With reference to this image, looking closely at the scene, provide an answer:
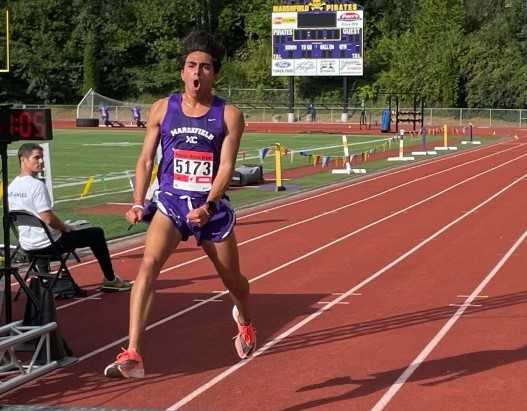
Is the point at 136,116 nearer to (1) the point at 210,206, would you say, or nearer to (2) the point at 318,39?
(2) the point at 318,39

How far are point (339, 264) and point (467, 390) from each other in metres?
5.34

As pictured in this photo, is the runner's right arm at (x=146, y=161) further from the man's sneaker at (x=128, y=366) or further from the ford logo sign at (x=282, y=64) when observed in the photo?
the ford logo sign at (x=282, y=64)

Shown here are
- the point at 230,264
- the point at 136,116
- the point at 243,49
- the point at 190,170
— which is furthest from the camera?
the point at 243,49

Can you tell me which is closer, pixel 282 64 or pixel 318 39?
pixel 318 39

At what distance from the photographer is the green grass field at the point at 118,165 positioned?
1853cm

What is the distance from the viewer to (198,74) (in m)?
5.95

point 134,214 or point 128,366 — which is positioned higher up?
point 134,214

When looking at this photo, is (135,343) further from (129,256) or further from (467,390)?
A: (129,256)

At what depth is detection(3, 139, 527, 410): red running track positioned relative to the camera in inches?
233

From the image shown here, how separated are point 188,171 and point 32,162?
3343mm

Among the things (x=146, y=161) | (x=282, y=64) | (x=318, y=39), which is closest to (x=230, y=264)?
(x=146, y=161)

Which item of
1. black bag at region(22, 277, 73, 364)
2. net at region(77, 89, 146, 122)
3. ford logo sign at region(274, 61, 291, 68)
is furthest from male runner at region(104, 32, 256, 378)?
ford logo sign at region(274, 61, 291, 68)

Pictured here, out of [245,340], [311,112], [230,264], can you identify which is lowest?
[311,112]

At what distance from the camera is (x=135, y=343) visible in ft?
18.8
